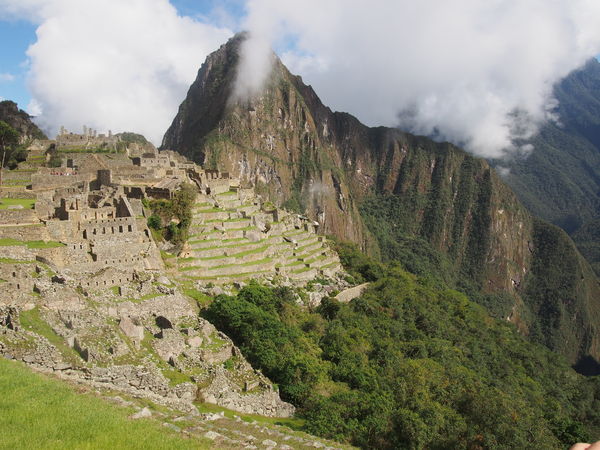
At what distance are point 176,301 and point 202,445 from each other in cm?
1415

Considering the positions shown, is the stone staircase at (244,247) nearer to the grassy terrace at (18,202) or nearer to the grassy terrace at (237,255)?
the grassy terrace at (237,255)

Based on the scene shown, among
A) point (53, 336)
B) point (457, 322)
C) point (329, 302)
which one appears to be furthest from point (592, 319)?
point (53, 336)

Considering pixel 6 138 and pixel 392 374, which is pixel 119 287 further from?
pixel 6 138

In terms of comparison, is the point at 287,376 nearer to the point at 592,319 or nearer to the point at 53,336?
the point at 53,336

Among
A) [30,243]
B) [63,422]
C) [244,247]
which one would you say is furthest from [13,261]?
[244,247]

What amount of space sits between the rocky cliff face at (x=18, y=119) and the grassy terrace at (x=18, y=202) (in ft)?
96.7

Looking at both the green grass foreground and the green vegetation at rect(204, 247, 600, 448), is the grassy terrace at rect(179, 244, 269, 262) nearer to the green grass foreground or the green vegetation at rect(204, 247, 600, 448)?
the green vegetation at rect(204, 247, 600, 448)

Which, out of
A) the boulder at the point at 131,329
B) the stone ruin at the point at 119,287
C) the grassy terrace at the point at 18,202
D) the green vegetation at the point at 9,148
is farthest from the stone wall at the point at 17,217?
the green vegetation at the point at 9,148

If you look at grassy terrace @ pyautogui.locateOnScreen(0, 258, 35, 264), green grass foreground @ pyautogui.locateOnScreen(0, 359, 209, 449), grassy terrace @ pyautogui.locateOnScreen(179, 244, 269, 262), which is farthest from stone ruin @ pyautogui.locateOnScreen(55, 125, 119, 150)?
green grass foreground @ pyautogui.locateOnScreen(0, 359, 209, 449)

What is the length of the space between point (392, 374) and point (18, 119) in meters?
52.2

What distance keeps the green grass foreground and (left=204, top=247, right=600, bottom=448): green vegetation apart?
11329 millimetres

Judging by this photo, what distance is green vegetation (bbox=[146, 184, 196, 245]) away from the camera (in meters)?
33.7

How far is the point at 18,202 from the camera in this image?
1139 inches

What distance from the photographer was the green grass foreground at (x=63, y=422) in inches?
373
